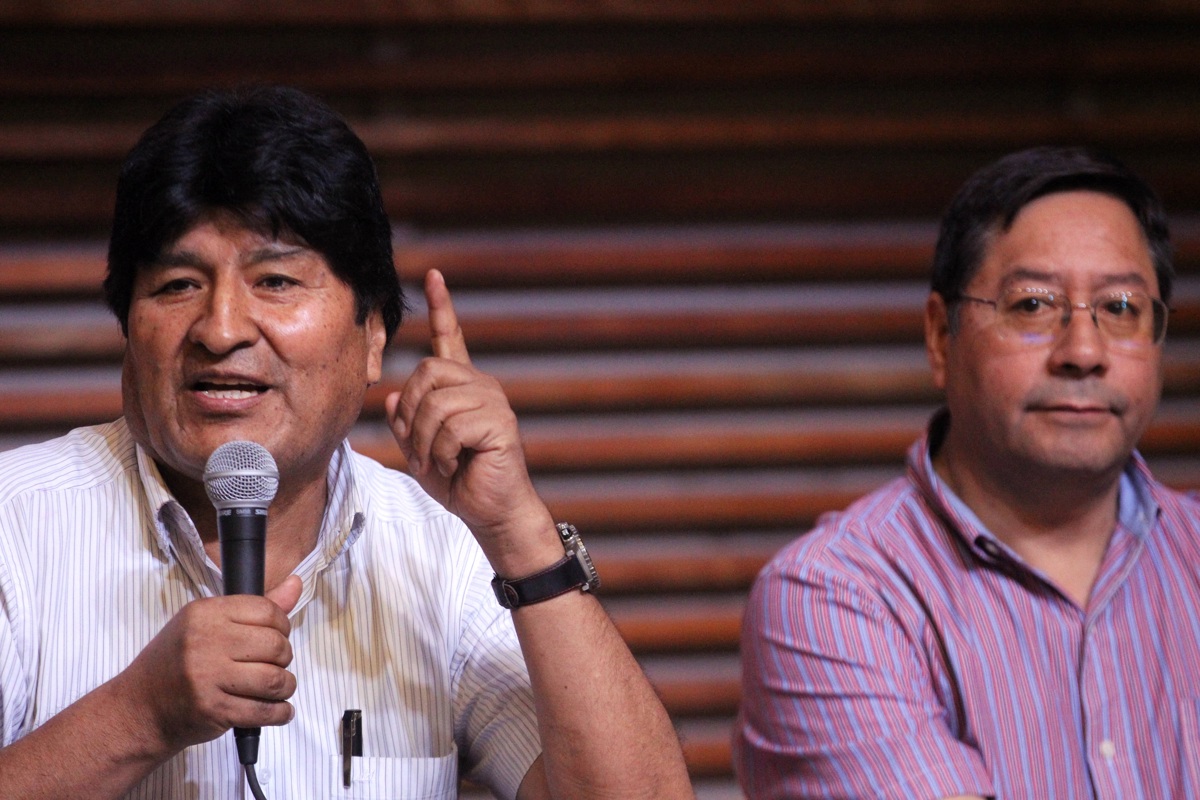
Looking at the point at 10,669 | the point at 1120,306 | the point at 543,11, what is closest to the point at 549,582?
the point at 10,669

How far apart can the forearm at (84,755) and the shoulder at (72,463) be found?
16.2 inches

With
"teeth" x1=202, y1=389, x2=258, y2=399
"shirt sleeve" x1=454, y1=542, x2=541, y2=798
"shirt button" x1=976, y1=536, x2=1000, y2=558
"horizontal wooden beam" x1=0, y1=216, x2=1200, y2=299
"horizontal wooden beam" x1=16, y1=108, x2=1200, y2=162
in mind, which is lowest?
"shirt sleeve" x1=454, y1=542, x2=541, y2=798

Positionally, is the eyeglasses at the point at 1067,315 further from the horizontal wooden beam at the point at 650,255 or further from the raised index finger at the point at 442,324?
the horizontal wooden beam at the point at 650,255

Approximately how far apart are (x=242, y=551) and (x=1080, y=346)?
1538 mm

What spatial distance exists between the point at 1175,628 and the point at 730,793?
1.62m

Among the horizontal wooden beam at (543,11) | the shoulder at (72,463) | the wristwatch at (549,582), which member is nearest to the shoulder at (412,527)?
the wristwatch at (549,582)

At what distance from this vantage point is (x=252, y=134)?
178cm

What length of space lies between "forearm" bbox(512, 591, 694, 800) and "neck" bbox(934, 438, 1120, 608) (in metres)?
0.95

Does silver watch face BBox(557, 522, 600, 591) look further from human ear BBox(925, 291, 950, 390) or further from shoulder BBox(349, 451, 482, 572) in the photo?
human ear BBox(925, 291, 950, 390)

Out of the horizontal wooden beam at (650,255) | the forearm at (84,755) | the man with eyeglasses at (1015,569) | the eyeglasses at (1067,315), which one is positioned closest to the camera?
the forearm at (84,755)

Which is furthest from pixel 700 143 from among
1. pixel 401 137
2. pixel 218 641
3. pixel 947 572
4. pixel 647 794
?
pixel 218 641

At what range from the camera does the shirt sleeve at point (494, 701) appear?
187cm

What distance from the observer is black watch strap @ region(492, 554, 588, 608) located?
1708mm

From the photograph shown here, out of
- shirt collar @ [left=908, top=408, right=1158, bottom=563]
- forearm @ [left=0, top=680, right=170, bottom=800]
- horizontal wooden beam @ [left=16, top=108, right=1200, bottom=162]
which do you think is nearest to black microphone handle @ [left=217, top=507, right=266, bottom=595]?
forearm @ [left=0, top=680, right=170, bottom=800]
